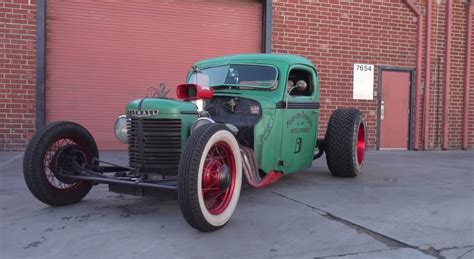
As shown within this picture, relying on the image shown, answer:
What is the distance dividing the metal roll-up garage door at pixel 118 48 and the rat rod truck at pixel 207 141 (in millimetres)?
4192

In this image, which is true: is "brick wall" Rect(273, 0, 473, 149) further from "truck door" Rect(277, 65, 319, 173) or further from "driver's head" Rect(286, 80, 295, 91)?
"driver's head" Rect(286, 80, 295, 91)

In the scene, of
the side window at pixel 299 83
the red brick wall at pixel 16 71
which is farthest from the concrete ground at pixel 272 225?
the red brick wall at pixel 16 71

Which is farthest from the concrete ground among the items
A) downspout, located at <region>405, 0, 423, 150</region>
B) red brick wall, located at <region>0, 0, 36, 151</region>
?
downspout, located at <region>405, 0, 423, 150</region>

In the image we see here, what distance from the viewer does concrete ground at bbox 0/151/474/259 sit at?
357 centimetres

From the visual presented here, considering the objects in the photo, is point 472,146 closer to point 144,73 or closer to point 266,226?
point 144,73

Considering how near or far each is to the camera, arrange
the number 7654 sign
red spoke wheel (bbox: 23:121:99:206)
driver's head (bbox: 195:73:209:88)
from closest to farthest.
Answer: red spoke wheel (bbox: 23:121:99:206) → driver's head (bbox: 195:73:209:88) → the number 7654 sign

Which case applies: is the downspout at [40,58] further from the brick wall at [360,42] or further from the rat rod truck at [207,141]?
the brick wall at [360,42]

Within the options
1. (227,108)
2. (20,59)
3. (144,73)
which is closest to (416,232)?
(227,108)

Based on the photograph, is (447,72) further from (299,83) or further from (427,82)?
(299,83)

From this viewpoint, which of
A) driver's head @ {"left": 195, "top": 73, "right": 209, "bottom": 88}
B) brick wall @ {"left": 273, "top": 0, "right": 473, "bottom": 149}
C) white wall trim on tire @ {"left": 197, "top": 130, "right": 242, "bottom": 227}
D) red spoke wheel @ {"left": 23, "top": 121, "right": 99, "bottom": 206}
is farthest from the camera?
brick wall @ {"left": 273, "top": 0, "right": 473, "bottom": 149}

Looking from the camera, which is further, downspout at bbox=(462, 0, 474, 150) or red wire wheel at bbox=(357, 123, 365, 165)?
downspout at bbox=(462, 0, 474, 150)

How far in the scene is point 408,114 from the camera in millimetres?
12133

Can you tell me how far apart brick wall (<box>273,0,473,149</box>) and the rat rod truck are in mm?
5043

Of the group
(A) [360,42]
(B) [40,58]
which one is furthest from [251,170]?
(A) [360,42]
